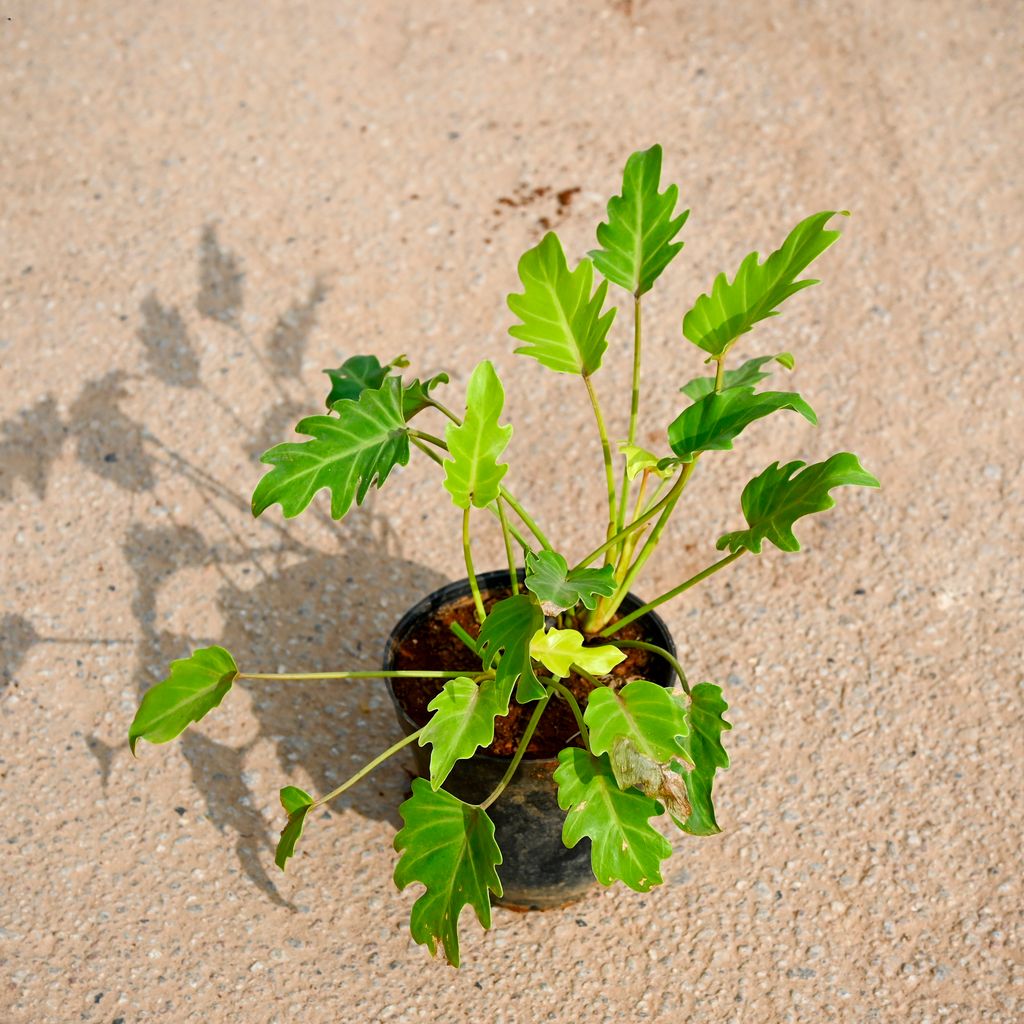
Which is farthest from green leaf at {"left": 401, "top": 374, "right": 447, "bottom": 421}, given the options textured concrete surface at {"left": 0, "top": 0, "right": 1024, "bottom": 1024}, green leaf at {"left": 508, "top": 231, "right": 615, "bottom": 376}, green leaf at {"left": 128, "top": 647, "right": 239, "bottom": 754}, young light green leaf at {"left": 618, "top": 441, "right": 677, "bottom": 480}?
textured concrete surface at {"left": 0, "top": 0, "right": 1024, "bottom": 1024}

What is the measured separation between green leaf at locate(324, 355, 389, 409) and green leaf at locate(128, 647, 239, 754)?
15.6 inches

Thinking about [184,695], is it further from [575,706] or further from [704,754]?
[704,754]

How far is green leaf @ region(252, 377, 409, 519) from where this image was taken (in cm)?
146

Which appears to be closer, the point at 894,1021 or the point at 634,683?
the point at 634,683

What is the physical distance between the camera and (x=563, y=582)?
142 centimetres

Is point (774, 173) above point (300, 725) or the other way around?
above

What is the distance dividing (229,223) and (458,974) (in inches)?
69.4

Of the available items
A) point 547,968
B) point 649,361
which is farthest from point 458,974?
point 649,361

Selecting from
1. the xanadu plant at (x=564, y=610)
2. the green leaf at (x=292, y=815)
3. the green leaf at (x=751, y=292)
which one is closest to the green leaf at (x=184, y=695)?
the xanadu plant at (x=564, y=610)

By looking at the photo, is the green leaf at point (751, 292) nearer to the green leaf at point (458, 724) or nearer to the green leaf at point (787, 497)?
the green leaf at point (787, 497)

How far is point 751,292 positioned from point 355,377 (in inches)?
21.3

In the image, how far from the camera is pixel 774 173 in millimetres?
2965

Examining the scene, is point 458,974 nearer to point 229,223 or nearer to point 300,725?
point 300,725

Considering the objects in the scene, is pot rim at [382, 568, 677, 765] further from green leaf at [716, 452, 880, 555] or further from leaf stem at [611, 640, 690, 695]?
green leaf at [716, 452, 880, 555]
